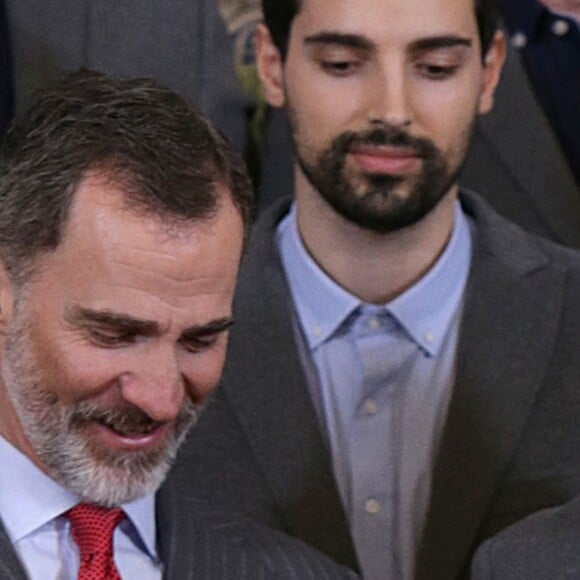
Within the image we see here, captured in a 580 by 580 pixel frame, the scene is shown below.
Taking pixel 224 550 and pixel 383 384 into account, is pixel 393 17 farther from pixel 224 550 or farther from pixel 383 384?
pixel 224 550

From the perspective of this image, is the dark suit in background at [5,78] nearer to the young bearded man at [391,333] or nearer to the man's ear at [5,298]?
the young bearded man at [391,333]

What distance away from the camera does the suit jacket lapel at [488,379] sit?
154cm

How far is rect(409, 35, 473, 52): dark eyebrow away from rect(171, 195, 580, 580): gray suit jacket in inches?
7.1

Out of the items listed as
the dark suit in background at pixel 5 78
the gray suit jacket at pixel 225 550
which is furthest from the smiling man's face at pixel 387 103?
the gray suit jacket at pixel 225 550

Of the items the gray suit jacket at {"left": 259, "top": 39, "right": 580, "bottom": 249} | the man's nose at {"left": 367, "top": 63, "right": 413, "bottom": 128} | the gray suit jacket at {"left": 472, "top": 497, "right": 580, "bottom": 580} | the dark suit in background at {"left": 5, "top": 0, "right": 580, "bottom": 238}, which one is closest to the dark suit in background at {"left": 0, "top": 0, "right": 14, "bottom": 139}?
the dark suit in background at {"left": 5, "top": 0, "right": 580, "bottom": 238}

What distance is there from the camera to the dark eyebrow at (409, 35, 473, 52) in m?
1.55

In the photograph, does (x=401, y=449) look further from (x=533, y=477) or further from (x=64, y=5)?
(x=64, y=5)

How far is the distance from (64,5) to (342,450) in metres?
0.50

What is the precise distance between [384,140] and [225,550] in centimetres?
42

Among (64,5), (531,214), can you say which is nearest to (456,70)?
(531,214)

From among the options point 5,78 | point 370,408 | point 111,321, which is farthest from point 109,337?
point 5,78

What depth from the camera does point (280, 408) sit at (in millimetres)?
1554

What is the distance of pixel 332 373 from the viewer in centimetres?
160

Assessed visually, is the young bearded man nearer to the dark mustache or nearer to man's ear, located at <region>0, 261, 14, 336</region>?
the dark mustache
